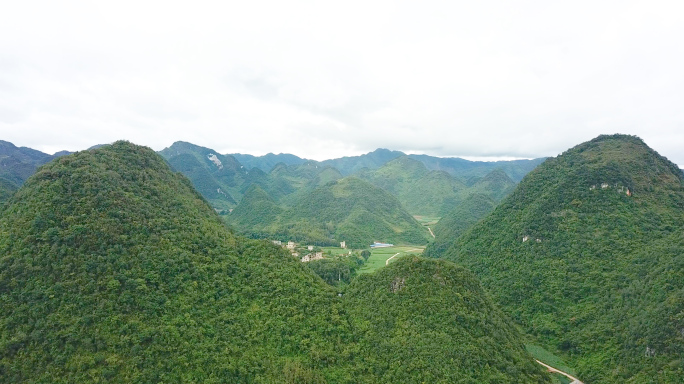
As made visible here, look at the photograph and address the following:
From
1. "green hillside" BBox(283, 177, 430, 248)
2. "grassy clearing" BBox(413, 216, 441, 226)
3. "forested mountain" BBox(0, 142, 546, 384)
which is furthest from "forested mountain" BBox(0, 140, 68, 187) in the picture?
"grassy clearing" BBox(413, 216, 441, 226)

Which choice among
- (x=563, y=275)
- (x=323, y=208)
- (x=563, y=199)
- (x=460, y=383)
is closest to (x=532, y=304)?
(x=563, y=275)

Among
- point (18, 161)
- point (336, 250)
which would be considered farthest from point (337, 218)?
point (18, 161)

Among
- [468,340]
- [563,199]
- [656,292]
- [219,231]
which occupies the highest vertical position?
[563,199]

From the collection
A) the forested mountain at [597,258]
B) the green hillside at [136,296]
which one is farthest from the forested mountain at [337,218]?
the green hillside at [136,296]

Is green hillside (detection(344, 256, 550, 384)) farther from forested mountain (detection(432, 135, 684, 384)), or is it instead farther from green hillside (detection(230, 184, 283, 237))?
green hillside (detection(230, 184, 283, 237))

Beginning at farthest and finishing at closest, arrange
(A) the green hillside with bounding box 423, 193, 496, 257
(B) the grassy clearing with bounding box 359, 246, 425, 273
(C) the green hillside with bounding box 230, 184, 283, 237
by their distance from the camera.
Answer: (C) the green hillside with bounding box 230, 184, 283, 237 < (A) the green hillside with bounding box 423, 193, 496, 257 < (B) the grassy clearing with bounding box 359, 246, 425, 273

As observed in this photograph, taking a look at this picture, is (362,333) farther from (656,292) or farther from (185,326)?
(656,292)
